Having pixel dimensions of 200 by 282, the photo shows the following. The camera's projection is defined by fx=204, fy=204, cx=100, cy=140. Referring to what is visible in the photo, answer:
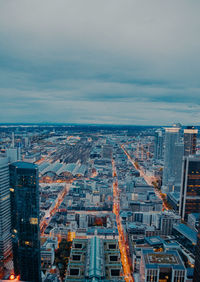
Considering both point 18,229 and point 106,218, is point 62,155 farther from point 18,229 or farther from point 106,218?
point 18,229

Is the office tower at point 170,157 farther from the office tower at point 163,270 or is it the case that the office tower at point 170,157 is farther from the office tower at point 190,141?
the office tower at point 163,270

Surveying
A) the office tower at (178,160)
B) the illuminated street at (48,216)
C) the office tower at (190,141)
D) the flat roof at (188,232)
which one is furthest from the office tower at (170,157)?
the illuminated street at (48,216)

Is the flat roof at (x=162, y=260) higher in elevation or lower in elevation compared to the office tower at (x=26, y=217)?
lower

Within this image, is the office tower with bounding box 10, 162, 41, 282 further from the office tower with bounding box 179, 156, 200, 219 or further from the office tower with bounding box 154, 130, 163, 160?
the office tower with bounding box 154, 130, 163, 160

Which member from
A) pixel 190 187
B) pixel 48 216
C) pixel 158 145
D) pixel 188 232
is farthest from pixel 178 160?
pixel 48 216

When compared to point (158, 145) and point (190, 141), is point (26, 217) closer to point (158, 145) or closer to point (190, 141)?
point (190, 141)
